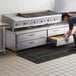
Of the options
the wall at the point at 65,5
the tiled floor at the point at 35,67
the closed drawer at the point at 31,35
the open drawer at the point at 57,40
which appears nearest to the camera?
the tiled floor at the point at 35,67

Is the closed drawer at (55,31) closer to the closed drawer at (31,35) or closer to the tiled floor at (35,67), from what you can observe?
the closed drawer at (31,35)

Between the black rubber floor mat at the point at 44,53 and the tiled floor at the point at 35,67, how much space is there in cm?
14

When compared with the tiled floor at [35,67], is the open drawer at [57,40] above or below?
above

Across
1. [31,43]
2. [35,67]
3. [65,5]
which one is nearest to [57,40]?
[31,43]

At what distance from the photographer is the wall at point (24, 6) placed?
423cm

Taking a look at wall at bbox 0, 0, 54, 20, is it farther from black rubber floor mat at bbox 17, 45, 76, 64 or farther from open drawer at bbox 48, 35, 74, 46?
black rubber floor mat at bbox 17, 45, 76, 64

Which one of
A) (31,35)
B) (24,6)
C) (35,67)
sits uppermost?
(24,6)

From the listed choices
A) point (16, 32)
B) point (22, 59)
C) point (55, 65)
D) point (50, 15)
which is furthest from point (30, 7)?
point (55, 65)

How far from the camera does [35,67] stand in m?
3.38

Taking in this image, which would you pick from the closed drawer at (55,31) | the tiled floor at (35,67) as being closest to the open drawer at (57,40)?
the closed drawer at (55,31)

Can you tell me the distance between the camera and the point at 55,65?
349 centimetres

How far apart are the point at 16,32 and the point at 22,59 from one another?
600 mm

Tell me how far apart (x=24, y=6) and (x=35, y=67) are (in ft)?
5.57

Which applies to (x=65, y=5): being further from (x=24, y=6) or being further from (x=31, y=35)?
(x=31, y=35)
